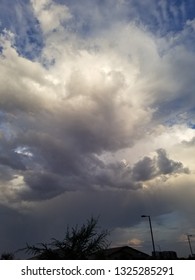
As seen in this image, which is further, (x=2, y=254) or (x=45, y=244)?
(x=2, y=254)

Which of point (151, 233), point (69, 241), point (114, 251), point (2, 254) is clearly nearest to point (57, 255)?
point (69, 241)

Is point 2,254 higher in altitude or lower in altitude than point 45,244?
higher

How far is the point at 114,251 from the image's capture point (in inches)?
1889

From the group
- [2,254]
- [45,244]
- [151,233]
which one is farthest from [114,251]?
[45,244]
